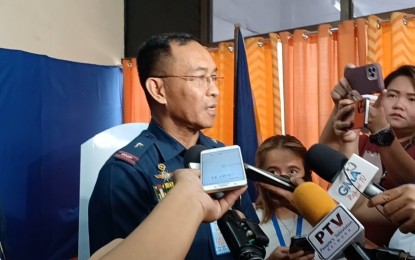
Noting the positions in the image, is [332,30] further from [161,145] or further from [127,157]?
[127,157]

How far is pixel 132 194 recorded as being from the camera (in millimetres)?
1160

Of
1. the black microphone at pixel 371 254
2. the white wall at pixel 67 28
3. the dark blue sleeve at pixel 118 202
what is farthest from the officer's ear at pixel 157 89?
the white wall at pixel 67 28

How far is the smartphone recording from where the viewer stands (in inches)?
31.0

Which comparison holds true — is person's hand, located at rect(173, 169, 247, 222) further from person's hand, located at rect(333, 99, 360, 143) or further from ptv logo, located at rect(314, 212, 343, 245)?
person's hand, located at rect(333, 99, 360, 143)

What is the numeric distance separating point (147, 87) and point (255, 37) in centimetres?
180

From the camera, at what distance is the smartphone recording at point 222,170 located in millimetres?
787

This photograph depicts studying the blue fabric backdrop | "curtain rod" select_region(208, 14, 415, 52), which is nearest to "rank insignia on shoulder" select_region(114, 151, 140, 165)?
the blue fabric backdrop

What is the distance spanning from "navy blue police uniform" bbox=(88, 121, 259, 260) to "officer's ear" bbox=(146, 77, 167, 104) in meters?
0.15

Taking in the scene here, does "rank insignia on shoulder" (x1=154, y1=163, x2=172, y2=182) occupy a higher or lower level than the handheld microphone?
higher

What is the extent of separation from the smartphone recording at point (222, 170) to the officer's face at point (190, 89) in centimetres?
47

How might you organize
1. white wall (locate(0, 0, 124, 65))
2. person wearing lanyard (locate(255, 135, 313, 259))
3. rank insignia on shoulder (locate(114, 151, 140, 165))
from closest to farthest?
1. rank insignia on shoulder (locate(114, 151, 140, 165))
2. person wearing lanyard (locate(255, 135, 313, 259))
3. white wall (locate(0, 0, 124, 65))

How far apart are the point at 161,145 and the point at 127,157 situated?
116 millimetres

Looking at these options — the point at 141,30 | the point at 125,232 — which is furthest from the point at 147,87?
the point at 141,30

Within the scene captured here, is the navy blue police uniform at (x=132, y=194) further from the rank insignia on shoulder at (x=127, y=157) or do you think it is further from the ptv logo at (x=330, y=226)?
the ptv logo at (x=330, y=226)
